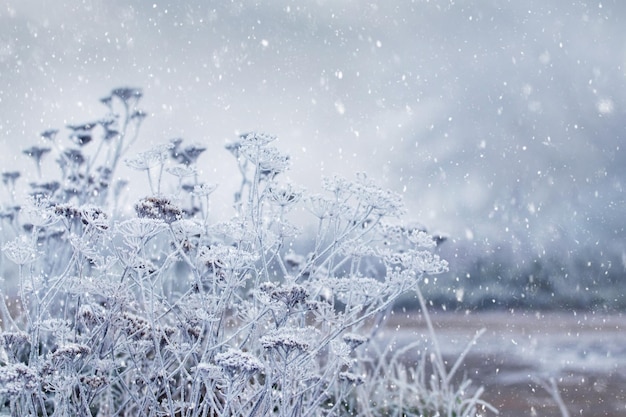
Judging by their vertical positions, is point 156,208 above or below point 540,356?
above

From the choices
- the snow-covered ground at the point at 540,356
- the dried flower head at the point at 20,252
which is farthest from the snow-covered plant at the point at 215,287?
the snow-covered ground at the point at 540,356

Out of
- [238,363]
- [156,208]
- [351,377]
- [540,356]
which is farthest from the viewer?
[540,356]

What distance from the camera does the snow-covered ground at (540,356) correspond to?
4098 millimetres

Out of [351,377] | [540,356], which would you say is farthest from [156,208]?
[540,356]

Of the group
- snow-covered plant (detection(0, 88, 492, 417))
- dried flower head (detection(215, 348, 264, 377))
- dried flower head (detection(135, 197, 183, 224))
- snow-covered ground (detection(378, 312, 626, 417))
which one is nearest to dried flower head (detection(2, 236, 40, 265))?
snow-covered plant (detection(0, 88, 492, 417))

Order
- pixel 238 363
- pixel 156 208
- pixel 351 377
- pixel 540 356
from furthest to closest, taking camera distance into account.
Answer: pixel 540 356 → pixel 351 377 → pixel 156 208 → pixel 238 363

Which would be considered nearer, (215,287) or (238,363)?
(238,363)

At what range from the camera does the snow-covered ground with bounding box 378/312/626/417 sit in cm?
410

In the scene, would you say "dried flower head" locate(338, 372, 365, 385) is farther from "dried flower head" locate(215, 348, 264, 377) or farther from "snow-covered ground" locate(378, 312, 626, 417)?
"snow-covered ground" locate(378, 312, 626, 417)

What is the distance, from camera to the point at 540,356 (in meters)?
5.65

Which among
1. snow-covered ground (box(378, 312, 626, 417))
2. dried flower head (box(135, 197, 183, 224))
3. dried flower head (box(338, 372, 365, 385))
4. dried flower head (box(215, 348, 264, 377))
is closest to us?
dried flower head (box(215, 348, 264, 377))

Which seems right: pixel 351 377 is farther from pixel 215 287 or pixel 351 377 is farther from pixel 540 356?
pixel 540 356

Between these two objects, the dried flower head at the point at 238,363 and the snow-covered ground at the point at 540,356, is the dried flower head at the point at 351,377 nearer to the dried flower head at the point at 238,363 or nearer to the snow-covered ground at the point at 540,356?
the dried flower head at the point at 238,363

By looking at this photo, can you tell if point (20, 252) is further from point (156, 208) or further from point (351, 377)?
point (351, 377)
